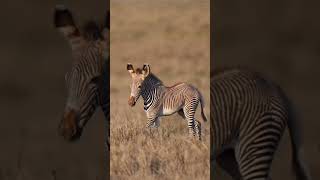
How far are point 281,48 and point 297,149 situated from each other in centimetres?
87

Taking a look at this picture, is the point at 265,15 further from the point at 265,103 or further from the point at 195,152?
the point at 195,152

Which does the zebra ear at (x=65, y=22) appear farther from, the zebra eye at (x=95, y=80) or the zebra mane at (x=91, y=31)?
the zebra eye at (x=95, y=80)

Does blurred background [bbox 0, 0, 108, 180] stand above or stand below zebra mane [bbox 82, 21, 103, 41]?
below

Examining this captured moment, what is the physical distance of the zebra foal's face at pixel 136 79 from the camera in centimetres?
639

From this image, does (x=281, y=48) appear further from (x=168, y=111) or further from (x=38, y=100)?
(x=38, y=100)

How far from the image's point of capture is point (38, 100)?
6621 millimetres

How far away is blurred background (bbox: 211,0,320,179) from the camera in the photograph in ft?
20.8

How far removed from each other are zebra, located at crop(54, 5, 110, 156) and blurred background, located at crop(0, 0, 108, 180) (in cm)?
7

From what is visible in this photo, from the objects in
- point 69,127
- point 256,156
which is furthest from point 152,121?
point 256,156

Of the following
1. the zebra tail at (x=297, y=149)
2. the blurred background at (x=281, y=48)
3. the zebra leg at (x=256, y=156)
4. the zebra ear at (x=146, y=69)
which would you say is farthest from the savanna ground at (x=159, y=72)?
the zebra tail at (x=297, y=149)

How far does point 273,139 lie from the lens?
6293mm

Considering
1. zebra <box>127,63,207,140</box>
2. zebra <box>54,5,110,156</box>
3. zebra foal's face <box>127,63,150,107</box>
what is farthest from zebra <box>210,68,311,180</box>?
zebra <box>54,5,110,156</box>

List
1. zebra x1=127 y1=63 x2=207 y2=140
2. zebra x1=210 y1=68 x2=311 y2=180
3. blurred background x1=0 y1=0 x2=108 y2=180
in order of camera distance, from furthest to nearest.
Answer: blurred background x1=0 y1=0 x2=108 y2=180 < zebra x1=127 y1=63 x2=207 y2=140 < zebra x1=210 y1=68 x2=311 y2=180

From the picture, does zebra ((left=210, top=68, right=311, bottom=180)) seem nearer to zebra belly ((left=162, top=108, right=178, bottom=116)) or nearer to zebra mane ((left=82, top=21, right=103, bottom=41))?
zebra belly ((left=162, top=108, right=178, bottom=116))
